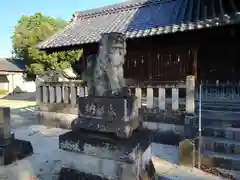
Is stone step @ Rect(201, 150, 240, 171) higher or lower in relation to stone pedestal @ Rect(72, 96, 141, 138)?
lower

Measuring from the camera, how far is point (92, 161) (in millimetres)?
3297

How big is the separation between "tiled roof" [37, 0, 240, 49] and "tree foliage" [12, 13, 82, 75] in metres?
7.37

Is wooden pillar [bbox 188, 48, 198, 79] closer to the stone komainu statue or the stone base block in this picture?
the stone komainu statue

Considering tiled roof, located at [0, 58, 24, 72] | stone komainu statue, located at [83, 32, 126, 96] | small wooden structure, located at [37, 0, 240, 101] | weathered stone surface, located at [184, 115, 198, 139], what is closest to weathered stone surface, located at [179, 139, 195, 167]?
weathered stone surface, located at [184, 115, 198, 139]

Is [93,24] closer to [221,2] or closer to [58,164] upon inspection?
[221,2]

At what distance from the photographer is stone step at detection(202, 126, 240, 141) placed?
469cm

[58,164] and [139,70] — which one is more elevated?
[139,70]

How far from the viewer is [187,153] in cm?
423

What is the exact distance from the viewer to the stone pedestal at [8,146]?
4712 mm

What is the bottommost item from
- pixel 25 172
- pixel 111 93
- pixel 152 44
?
pixel 25 172

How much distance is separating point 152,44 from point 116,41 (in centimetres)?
551

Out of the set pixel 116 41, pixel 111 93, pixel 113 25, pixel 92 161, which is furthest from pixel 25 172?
pixel 113 25

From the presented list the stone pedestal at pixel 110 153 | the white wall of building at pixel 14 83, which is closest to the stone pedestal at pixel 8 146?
the stone pedestal at pixel 110 153

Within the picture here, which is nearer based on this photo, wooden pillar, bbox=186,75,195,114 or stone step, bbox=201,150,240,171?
stone step, bbox=201,150,240,171
